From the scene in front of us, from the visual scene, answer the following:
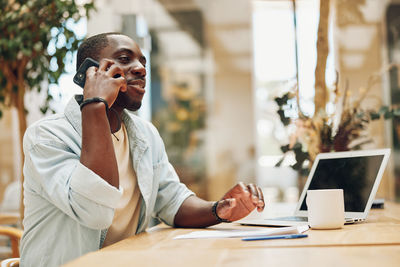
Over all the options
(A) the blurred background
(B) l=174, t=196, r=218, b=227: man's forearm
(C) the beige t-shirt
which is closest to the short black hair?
(C) the beige t-shirt

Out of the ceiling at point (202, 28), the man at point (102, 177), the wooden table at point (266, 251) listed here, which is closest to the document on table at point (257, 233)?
the wooden table at point (266, 251)

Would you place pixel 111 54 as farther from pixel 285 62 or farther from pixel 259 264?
pixel 285 62

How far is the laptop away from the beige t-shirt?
0.38m

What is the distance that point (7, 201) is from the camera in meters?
4.66

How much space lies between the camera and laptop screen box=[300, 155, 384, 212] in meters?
1.83

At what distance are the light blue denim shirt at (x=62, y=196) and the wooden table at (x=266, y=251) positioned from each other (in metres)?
0.14

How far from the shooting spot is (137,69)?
1815 mm

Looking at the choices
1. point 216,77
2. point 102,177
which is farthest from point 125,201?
point 216,77

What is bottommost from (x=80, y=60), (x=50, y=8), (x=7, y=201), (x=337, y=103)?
(x=7, y=201)

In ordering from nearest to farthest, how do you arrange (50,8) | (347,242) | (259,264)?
1. (259,264)
2. (347,242)
3. (50,8)

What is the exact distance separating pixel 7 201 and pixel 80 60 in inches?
124

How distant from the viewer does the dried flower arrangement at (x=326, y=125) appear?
7.82 ft

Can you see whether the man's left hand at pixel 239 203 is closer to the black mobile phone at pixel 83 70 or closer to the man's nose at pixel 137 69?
the man's nose at pixel 137 69

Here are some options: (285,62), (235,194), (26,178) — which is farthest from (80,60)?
(285,62)
